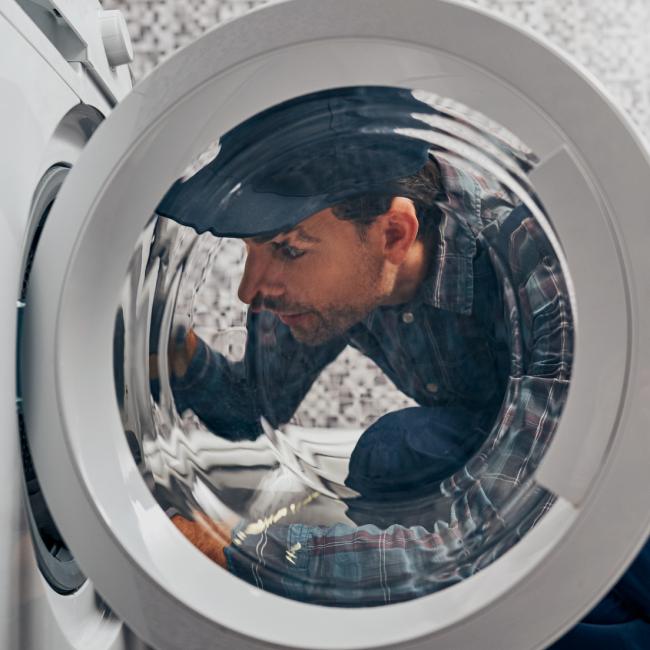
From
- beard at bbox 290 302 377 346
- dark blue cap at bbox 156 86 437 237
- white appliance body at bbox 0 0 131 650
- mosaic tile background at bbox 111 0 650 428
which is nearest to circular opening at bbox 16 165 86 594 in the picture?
white appliance body at bbox 0 0 131 650

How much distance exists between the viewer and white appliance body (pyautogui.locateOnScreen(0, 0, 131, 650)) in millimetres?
470

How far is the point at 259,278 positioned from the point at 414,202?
136 millimetres

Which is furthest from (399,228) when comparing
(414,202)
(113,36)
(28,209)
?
(113,36)

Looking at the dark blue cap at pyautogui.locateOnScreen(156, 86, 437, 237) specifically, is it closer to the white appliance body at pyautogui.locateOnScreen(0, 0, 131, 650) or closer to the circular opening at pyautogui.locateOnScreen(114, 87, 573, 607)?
the circular opening at pyautogui.locateOnScreen(114, 87, 573, 607)

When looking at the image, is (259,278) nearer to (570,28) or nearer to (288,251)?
(288,251)

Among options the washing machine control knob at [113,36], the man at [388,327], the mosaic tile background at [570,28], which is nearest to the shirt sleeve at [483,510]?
the man at [388,327]

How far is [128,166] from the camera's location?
49cm

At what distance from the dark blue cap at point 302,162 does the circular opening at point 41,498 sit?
0.10 m

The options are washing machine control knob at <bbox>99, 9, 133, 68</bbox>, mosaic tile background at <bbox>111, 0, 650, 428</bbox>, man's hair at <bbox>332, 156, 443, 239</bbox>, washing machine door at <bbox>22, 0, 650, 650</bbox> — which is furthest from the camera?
mosaic tile background at <bbox>111, 0, 650, 428</bbox>

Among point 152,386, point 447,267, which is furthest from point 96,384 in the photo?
point 447,267

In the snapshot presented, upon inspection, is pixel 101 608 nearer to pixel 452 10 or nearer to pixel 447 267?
pixel 447 267

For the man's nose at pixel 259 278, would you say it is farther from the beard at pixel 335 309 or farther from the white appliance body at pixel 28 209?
the white appliance body at pixel 28 209

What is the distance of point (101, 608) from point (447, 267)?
17.2 inches

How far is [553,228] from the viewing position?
0.51 metres
